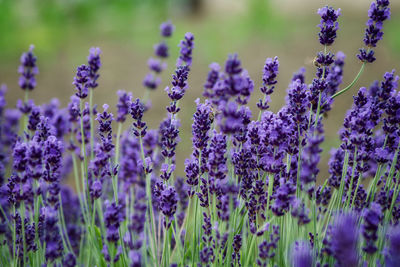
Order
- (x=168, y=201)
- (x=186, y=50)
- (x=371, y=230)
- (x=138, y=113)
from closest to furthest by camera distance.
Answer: (x=371, y=230)
(x=168, y=201)
(x=138, y=113)
(x=186, y=50)

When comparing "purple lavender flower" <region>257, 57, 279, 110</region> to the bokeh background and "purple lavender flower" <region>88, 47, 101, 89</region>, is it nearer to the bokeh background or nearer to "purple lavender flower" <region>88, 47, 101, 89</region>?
"purple lavender flower" <region>88, 47, 101, 89</region>

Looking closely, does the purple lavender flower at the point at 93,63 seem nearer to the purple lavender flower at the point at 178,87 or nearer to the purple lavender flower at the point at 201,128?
the purple lavender flower at the point at 178,87

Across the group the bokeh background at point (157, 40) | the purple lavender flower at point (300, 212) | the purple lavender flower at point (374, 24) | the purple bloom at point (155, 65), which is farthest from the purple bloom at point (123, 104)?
the bokeh background at point (157, 40)

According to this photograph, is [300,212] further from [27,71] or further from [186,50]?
[27,71]

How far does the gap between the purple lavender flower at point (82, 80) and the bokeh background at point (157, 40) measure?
2939 mm

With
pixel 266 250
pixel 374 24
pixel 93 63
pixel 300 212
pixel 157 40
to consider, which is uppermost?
pixel 157 40

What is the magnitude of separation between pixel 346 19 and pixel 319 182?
168 inches

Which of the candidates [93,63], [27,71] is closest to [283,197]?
[93,63]

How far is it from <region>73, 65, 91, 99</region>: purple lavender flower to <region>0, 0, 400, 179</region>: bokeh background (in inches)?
116

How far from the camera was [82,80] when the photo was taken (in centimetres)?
197

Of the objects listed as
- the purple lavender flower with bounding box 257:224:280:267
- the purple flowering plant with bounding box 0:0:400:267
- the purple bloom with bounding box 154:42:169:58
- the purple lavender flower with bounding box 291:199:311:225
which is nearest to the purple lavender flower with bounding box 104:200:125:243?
the purple flowering plant with bounding box 0:0:400:267

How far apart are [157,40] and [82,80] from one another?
5.53 m

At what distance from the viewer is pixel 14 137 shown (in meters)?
2.45

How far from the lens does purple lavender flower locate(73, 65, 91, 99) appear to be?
195cm
